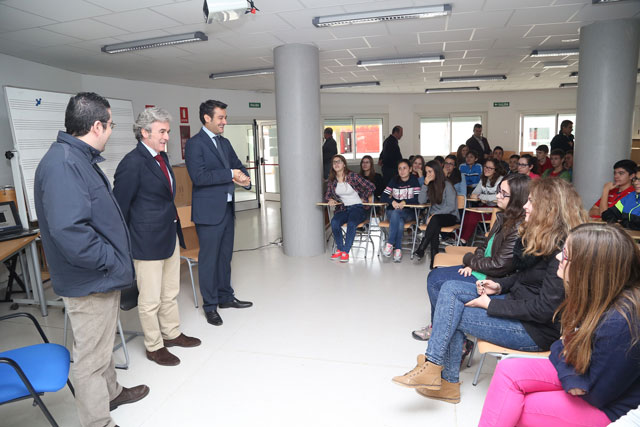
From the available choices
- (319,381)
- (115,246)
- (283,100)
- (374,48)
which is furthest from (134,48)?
(319,381)

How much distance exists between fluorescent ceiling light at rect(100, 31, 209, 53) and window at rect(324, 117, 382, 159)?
733cm

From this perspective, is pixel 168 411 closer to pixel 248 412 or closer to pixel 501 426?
pixel 248 412

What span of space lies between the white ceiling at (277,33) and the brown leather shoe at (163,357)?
325 cm

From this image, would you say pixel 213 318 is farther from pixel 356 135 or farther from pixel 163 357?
pixel 356 135

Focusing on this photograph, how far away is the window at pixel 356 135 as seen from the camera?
499 inches

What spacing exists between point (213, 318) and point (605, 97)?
5211mm

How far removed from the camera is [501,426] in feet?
5.64

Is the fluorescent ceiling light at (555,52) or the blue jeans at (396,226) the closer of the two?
the blue jeans at (396,226)

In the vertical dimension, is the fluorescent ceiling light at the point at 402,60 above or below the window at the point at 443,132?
above

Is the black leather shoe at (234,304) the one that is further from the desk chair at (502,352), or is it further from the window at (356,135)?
the window at (356,135)

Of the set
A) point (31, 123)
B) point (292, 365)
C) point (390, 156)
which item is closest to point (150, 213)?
point (292, 365)

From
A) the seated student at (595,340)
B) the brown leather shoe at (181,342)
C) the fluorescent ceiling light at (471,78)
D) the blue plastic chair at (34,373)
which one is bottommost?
the brown leather shoe at (181,342)

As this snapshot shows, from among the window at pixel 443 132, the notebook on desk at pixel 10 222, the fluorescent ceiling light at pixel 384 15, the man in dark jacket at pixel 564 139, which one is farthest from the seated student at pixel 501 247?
the window at pixel 443 132

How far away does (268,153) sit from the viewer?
11.3 meters
